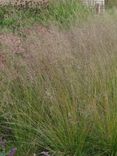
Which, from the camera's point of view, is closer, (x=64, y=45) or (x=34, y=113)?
(x=34, y=113)

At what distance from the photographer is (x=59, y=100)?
10.8 ft

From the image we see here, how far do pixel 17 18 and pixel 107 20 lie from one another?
1.86 meters

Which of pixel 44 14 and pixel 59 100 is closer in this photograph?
pixel 59 100

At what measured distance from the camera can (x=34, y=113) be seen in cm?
339

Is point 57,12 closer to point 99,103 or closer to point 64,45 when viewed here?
point 64,45

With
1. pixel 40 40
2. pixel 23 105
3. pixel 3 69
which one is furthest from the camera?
pixel 40 40

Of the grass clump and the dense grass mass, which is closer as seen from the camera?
the dense grass mass

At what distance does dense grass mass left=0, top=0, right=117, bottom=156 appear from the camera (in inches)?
126

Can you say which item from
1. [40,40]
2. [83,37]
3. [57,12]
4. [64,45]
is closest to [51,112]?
[64,45]

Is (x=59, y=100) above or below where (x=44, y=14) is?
above

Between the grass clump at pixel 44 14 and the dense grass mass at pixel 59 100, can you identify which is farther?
the grass clump at pixel 44 14

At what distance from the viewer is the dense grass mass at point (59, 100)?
3207mm

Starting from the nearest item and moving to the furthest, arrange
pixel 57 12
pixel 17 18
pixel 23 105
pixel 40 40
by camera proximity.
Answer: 1. pixel 23 105
2. pixel 40 40
3. pixel 17 18
4. pixel 57 12

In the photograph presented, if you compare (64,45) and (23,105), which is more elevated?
(64,45)
